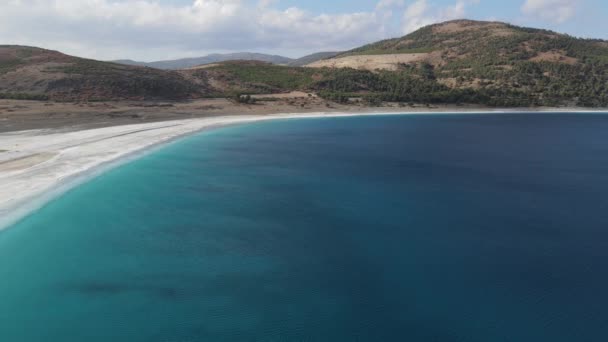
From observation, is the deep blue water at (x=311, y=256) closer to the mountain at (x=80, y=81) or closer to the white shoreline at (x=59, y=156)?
the white shoreline at (x=59, y=156)

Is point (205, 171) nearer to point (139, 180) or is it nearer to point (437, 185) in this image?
point (139, 180)

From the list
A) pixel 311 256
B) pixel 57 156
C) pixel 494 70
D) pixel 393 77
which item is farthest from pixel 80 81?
pixel 494 70

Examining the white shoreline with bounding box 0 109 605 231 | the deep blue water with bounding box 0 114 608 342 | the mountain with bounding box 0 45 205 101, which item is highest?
the mountain with bounding box 0 45 205 101

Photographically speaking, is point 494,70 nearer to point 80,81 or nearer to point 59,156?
point 80,81

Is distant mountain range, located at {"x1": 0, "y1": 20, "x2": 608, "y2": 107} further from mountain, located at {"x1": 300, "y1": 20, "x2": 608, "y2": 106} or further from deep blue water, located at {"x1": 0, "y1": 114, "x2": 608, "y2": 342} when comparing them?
deep blue water, located at {"x1": 0, "y1": 114, "x2": 608, "y2": 342}

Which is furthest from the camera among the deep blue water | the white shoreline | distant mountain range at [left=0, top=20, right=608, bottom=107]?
distant mountain range at [left=0, top=20, right=608, bottom=107]

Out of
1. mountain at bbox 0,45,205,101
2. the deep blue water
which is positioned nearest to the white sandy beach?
the deep blue water

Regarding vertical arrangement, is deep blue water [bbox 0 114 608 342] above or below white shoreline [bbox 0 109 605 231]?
below

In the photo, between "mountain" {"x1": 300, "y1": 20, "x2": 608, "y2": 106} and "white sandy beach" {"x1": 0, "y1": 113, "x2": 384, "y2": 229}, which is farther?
"mountain" {"x1": 300, "y1": 20, "x2": 608, "y2": 106}
